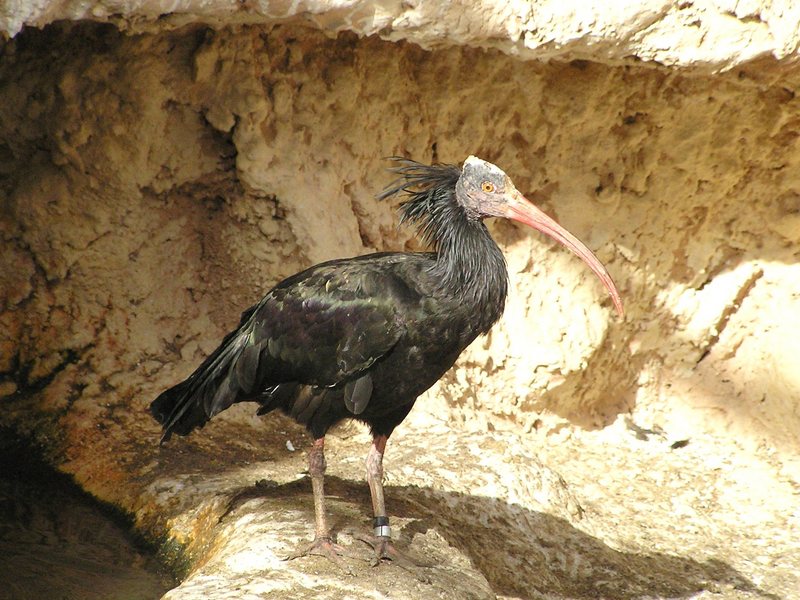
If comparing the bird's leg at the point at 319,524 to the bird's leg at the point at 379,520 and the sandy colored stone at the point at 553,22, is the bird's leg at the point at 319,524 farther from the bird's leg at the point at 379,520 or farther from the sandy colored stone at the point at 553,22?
the sandy colored stone at the point at 553,22

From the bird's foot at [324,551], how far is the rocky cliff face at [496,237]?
385 millimetres

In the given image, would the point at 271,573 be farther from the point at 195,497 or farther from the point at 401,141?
the point at 401,141

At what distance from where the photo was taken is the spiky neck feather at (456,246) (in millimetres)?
5445

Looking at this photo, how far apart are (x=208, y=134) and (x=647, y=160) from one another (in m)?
3.29

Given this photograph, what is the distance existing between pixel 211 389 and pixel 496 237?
9.87ft

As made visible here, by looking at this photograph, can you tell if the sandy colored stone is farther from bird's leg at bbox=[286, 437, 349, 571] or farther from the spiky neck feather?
bird's leg at bbox=[286, 437, 349, 571]

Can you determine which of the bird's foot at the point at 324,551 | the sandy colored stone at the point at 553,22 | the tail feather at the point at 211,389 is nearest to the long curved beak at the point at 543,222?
the sandy colored stone at the point at 553,22

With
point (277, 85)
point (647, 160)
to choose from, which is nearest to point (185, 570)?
point (277, 85)

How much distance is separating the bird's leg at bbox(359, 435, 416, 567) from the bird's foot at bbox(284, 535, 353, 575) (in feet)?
0.59

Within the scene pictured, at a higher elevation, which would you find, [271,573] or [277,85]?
[277,85]

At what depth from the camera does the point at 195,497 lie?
6.13 metres

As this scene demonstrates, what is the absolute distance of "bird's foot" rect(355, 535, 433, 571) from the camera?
5266mm

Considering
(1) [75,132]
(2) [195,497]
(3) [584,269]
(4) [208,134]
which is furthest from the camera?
(3) [584,269]

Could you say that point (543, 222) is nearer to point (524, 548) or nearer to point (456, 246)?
point (456, 246)
